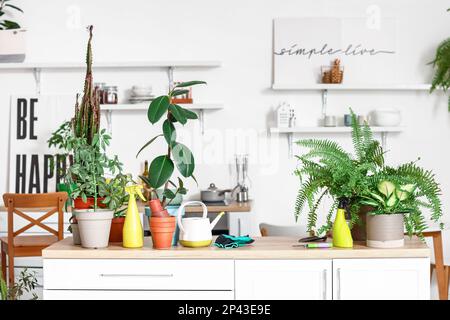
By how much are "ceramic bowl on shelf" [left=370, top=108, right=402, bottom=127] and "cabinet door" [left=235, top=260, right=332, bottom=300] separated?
9.99 feet

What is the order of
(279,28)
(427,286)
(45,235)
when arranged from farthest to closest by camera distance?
1. (279,28)
2. (45,235)
3. (427,286)

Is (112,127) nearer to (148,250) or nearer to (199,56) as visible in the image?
(199,56)

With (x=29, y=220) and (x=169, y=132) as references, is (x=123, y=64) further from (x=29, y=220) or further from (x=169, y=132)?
(x=169, y=132)

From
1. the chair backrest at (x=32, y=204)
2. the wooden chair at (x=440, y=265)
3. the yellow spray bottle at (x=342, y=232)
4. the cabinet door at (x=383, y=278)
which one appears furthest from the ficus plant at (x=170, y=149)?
the wooden chair at (x=440, y=265)

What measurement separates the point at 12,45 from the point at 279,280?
3.70 metres

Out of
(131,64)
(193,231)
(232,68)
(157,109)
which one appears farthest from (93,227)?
(232,68)

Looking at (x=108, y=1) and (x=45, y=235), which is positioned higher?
(x=108, y=1)

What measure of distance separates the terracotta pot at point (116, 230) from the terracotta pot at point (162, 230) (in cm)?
19

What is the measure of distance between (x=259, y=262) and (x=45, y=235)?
278 cm

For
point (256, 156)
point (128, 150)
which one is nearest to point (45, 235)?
point (128, 150)

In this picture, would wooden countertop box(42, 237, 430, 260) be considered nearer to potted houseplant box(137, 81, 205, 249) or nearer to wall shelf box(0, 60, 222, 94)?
potted houseplant box(137, 81, 205, 249)

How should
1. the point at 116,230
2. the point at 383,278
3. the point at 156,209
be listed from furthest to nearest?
1. the point at 116,230
2. the point at 156,209
3. the point at 383,278

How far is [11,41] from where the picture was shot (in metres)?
5.56

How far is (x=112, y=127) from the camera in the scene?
18.5 ft
